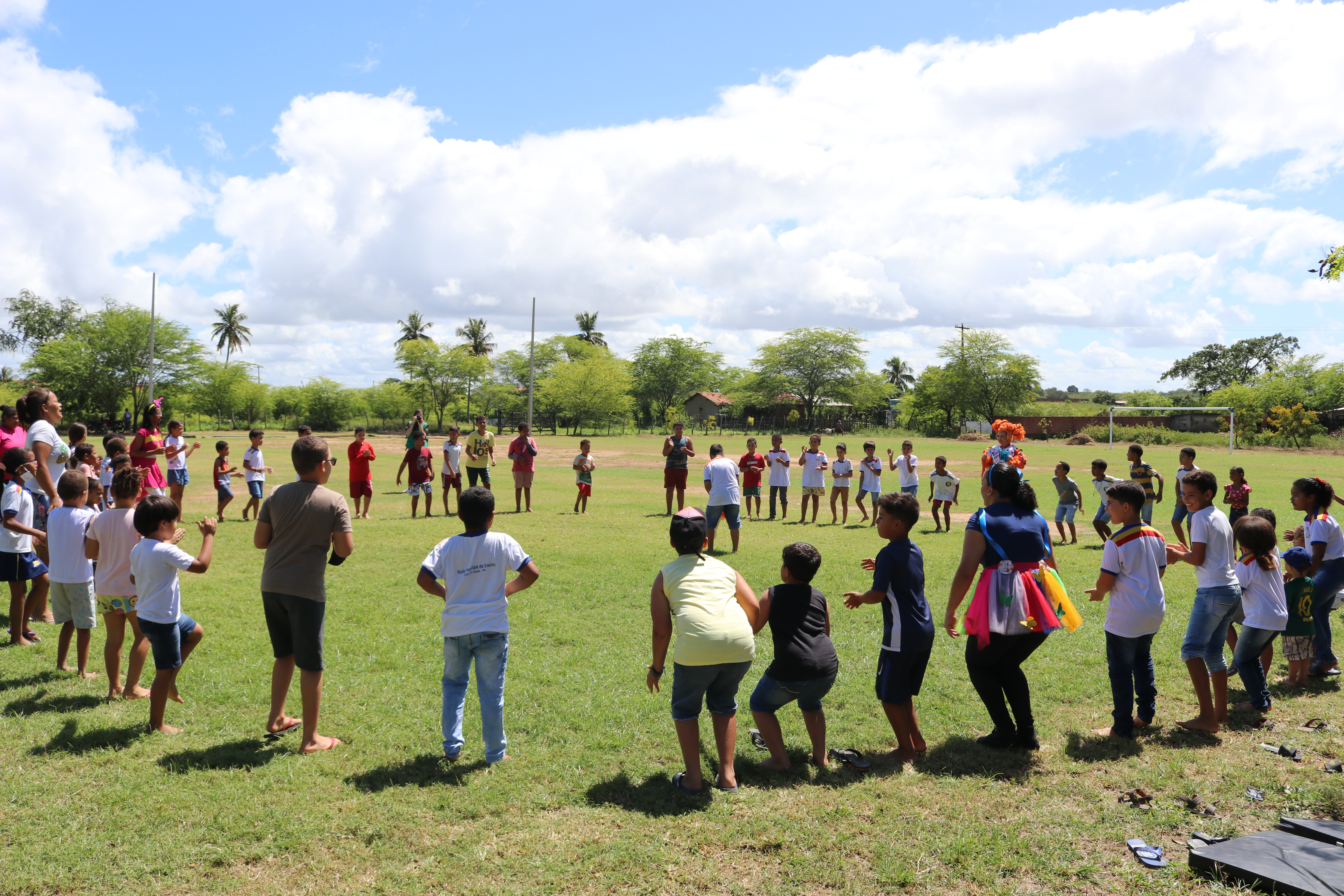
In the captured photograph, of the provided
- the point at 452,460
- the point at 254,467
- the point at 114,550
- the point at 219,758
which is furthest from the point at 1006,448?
the point at 254,467

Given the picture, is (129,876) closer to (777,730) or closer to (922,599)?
(777,730)

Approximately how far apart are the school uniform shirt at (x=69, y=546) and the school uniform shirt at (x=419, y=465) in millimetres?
9454

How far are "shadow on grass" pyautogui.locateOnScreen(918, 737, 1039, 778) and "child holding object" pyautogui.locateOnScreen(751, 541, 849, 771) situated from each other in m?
0.50

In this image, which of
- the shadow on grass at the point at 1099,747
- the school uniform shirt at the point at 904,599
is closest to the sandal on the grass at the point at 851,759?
the school uniform shirt at the point at 904,599

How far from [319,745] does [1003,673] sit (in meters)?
4.35

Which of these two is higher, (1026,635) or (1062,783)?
(1026,635)

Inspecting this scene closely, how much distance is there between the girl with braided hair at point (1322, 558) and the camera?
20.6ft

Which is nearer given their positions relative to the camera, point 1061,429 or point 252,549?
point 252,549

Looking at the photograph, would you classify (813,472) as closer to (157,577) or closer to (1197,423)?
(157,577)

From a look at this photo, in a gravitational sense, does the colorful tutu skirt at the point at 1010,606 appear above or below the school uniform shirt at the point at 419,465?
below

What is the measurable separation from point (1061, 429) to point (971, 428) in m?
8.02

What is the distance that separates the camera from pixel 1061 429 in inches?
2891

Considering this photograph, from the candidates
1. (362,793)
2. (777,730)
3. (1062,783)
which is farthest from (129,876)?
(1062,783)

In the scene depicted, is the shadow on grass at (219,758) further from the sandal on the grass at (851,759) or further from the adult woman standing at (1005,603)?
the adult woman standing at (1005,603)
